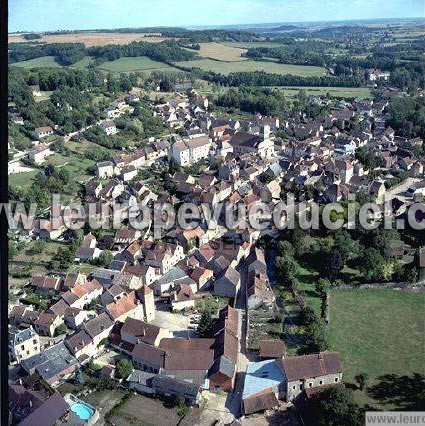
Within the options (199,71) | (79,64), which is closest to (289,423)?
(199,71)

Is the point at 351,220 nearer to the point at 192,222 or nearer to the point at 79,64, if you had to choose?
the point at 192,222

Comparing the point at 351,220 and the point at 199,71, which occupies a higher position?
the point at 199,71

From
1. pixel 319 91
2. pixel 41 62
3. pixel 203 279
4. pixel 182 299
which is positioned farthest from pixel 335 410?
pixel 41 62

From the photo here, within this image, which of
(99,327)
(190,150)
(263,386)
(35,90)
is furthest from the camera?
(35,90)

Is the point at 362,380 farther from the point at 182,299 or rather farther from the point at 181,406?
the point at 182,299

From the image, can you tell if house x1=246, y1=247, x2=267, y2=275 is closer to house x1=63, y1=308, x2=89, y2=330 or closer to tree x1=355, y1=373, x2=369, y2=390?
tree x1=355, y1=373, x2=369, y2=390

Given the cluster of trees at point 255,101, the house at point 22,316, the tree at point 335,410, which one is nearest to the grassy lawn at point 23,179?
the house at point 22,316
